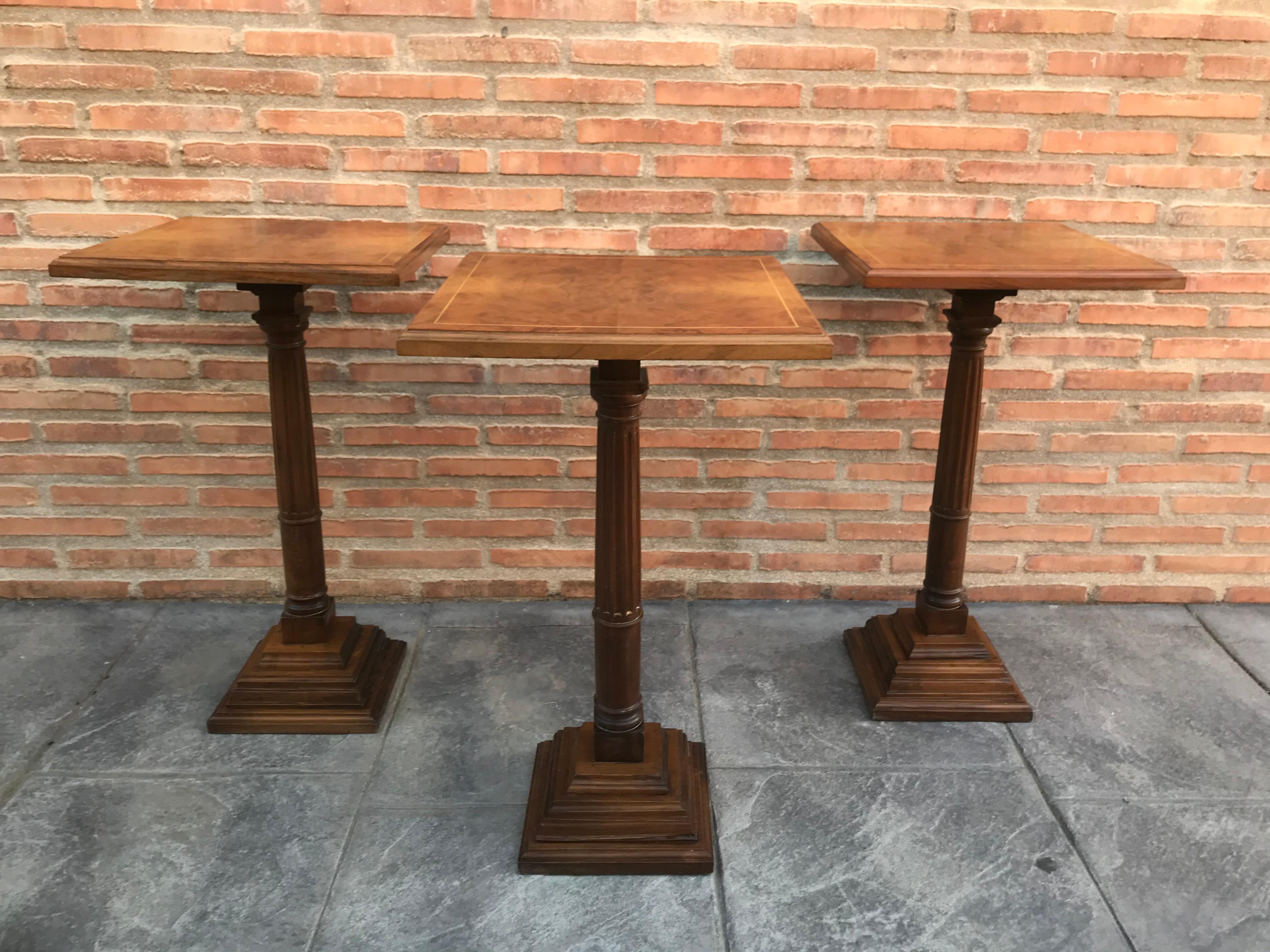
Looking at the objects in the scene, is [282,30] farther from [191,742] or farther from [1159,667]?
[1159,667]

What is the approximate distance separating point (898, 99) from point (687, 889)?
6.38 ft

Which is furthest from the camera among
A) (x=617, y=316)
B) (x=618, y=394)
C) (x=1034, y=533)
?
(x=1034, y=533)

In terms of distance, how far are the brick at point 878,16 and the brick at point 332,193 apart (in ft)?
3.76

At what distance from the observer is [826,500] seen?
2.87 metres

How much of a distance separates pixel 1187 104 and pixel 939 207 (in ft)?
2.17

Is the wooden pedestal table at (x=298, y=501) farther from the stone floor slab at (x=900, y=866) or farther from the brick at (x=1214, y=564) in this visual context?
the brick at (x=1214, y=564)

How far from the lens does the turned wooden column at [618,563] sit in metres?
1.79

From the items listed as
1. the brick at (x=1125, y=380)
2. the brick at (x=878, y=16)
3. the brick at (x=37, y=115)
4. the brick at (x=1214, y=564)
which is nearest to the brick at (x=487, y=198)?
the brick at (x=878, y=16)

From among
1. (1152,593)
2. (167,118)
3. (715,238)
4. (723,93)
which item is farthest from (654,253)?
(1152,593)

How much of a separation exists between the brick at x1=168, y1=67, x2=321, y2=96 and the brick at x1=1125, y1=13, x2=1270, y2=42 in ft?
6.77

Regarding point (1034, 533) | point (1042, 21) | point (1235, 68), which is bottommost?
point (1034, 533)


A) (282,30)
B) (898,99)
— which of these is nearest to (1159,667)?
(898,99)

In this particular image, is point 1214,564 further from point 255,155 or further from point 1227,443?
point 255,155

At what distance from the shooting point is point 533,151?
257cm
